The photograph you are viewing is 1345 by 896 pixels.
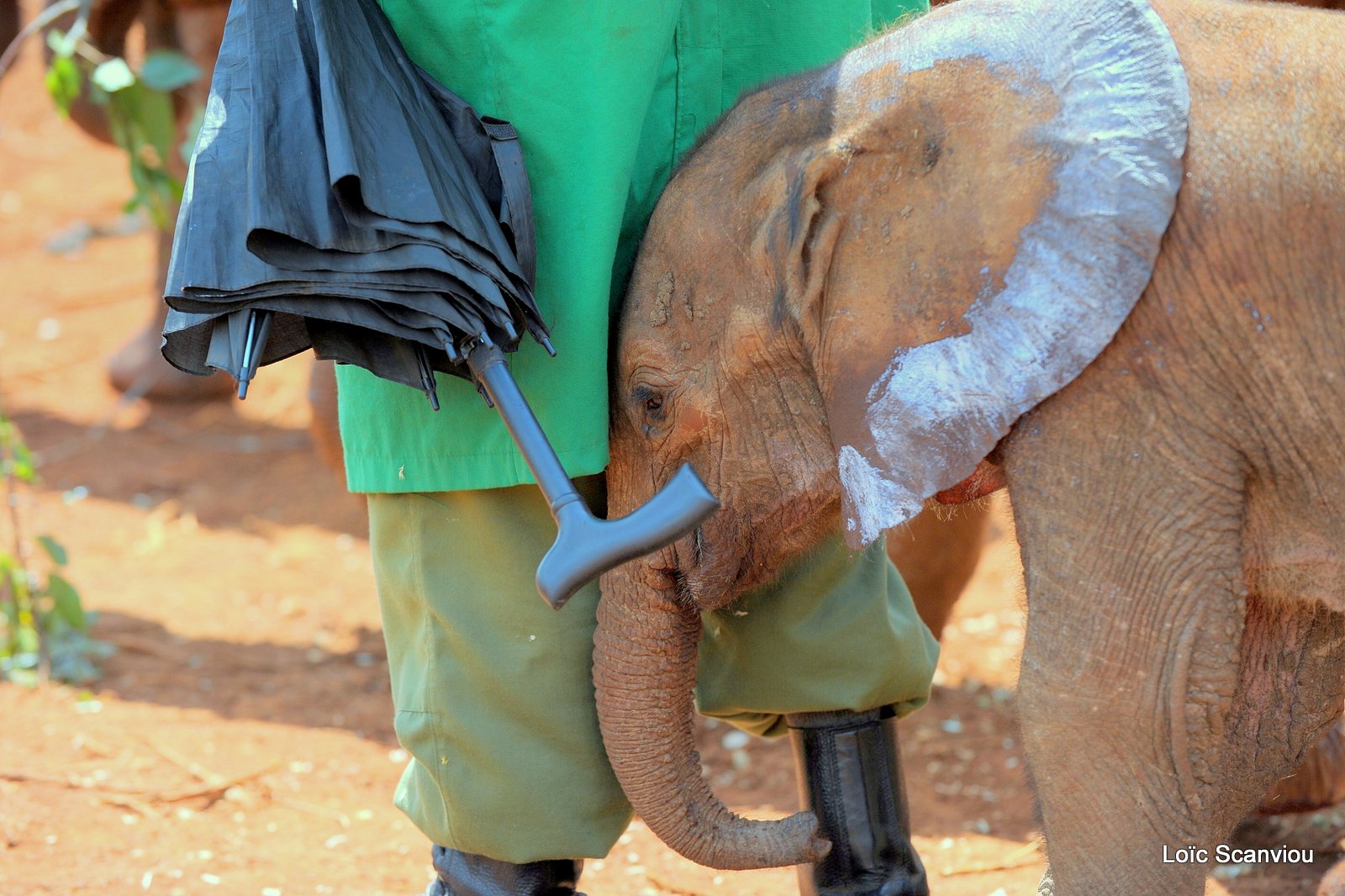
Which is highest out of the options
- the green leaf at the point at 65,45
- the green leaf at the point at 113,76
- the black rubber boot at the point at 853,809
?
the green leaf at the point at 65,45

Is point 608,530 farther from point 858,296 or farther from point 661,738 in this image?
point 661,738

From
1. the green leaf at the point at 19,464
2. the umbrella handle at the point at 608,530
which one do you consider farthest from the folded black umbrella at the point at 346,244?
the green leaf at the point at 19,464

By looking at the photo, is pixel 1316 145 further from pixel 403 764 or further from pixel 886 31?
pixel 403 764

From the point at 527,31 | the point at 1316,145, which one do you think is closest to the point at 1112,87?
the point at 1316,145

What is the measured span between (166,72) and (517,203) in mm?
2862

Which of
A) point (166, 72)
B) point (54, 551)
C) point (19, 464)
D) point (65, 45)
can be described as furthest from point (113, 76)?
point (54, 551)

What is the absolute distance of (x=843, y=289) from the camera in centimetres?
207

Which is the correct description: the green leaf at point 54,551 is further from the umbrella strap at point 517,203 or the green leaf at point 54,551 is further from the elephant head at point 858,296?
the umbrella strap at point 517,203

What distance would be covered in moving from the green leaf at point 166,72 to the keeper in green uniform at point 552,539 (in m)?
2.54

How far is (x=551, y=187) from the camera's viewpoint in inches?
85.3

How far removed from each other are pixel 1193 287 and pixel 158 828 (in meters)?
2.46

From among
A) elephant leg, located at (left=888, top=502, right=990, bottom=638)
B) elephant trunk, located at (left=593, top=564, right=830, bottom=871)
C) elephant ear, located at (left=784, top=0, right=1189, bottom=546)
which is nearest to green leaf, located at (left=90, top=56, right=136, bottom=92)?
elephant leg, located at (left=888, top=502, right=990, bottom=638)

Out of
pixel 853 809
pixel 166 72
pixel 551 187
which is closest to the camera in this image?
pixel 551 187

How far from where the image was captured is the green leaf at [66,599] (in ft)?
13.6
